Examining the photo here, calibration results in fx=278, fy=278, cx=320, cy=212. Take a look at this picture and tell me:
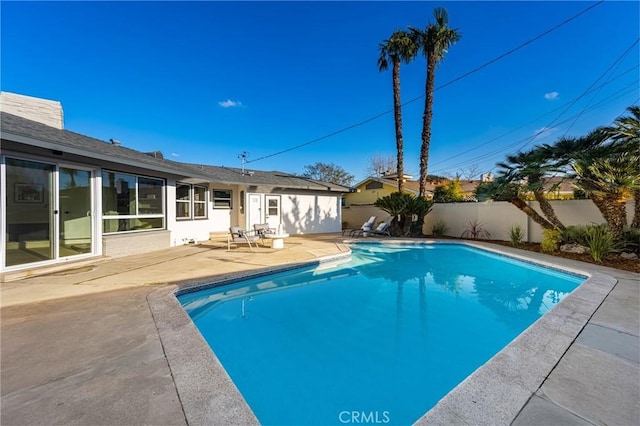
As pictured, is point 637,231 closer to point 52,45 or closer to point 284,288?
point 284,288

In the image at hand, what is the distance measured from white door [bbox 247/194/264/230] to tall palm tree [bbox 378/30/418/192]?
7.61 meters

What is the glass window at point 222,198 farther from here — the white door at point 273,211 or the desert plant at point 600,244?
the desert plant at point 600,244

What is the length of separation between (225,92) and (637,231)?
18.5 meters

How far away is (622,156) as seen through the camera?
788 centimetres

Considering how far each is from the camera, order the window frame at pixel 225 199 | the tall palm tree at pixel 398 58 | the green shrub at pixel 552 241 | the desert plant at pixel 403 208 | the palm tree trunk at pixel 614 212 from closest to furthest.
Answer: the palm tree trunk at pixel 614 212
the green shrub at pixel 552 241
the window frame at pixel 225 199
the desert plant at pixel 403 208
the tall palm tree at pixel 398 58

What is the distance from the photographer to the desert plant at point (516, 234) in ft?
39.4

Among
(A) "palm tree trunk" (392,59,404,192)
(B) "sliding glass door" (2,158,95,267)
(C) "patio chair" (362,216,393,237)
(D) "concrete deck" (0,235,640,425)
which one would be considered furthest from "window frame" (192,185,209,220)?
(A) "palm tree trunk" (392,59,404,192)

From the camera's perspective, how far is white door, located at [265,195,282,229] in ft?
48.4

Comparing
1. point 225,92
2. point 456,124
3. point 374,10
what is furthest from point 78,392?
point 456,124

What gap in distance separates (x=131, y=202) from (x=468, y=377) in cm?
984

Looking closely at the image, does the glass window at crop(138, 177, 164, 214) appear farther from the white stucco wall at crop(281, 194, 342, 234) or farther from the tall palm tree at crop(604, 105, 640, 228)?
the tall palm tree at crop(604, 105, 640, 228)

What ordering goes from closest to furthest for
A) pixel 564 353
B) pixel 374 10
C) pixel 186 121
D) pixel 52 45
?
pixel 564 353
pixel 52 45
pixel 374 10
pixel 186 121

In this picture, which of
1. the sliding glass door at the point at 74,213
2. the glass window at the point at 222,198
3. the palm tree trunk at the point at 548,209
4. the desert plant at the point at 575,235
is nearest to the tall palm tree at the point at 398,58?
the palm tree trunk at the point at 548,209

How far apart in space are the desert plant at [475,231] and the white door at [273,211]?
395 inches
